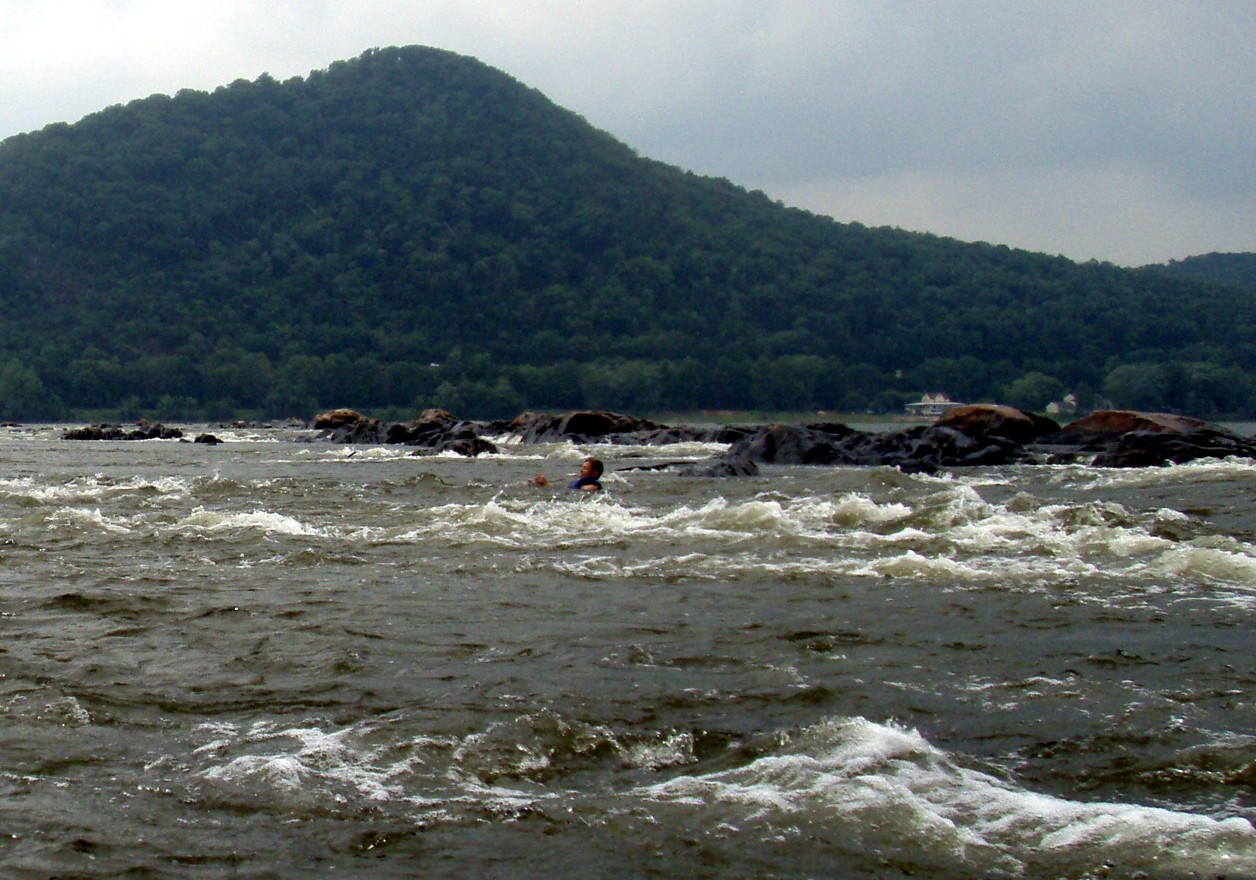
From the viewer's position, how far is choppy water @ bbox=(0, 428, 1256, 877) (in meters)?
4.07

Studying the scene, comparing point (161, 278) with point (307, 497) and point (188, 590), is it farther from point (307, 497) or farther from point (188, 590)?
point (188, 590)

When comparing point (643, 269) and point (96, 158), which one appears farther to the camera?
point (643, 269)

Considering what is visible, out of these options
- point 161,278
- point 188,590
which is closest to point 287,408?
point 161,278

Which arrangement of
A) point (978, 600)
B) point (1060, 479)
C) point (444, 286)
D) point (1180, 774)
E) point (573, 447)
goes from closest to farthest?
point (1180, 774) < point (978, 600) < point (1060, 479) < point (573, 447) < point (444, 286)

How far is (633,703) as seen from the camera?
5.78 metres

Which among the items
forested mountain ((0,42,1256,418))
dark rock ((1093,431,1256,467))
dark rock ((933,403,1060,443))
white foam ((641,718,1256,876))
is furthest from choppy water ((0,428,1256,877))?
forested mountain ((0,42,1256,418))

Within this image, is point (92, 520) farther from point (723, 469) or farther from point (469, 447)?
point (469, 447)

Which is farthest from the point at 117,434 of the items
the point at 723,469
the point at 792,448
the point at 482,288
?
the point at 482,288

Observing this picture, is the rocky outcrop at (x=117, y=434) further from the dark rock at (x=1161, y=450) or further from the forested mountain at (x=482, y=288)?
the forested mountain at (x=482, y=288)

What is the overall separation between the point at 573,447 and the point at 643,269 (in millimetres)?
85576

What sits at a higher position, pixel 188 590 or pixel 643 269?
pixel 643 269

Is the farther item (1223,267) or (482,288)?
(1223,267)

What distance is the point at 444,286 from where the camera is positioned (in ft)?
373

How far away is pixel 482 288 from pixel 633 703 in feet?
365
